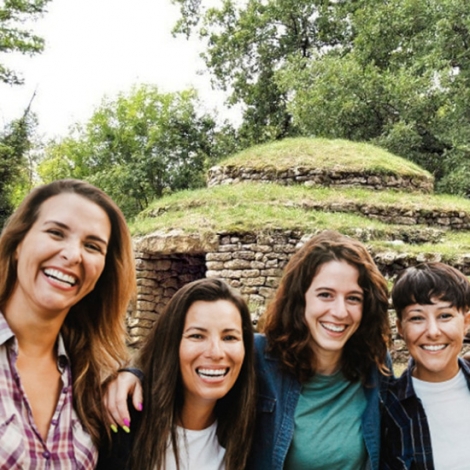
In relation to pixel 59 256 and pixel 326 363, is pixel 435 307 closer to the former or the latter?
pixel 326 363

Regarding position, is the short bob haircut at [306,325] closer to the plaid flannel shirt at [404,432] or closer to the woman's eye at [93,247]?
the plaid flannel shirt at [404,432]

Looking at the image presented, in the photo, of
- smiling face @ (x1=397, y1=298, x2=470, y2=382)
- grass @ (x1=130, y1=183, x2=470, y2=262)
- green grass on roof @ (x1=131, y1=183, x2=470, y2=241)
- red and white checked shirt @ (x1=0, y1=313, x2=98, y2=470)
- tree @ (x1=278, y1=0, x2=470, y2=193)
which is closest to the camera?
red and white checked shirt @ (x1=0, y1=313, x2=98, y2=470)

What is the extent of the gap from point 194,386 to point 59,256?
0.67 metres

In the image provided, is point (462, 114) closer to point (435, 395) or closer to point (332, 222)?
point (332, 222)

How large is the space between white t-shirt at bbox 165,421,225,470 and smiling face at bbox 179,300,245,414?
0.11 metres

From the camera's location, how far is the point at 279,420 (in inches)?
81.3

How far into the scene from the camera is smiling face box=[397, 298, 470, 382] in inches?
88.4

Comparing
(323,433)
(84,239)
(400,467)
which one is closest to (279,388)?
(323,433)

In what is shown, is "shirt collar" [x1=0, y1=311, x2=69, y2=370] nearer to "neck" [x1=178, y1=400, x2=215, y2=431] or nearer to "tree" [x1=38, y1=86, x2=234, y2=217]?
"neck" [x1=178, y1=400, x2=215, y2=431]

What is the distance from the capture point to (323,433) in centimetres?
203

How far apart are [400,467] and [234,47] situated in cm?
2293

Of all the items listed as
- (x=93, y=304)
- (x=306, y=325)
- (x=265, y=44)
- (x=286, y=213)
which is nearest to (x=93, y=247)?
(x=93, y=304)

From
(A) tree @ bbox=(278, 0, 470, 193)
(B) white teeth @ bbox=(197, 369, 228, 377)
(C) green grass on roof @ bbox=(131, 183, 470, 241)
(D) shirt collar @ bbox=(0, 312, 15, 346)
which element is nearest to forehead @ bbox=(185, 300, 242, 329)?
(B) white teeth @ bbox=(197, 369, 228, 377)

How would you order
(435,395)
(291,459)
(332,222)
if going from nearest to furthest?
(291,459)
(435,395)
(332,222)
